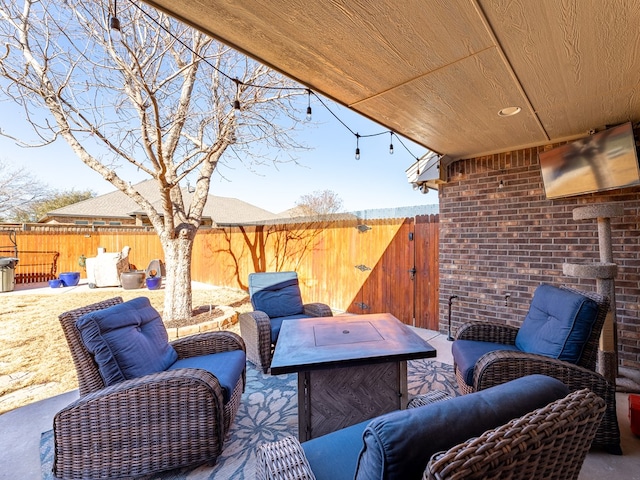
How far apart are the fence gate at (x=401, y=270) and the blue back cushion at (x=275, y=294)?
189 centimetres

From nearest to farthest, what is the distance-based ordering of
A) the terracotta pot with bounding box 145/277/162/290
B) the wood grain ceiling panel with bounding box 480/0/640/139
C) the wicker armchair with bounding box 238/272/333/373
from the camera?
the wood grain ceiling panel with bounding box 480/0/640/139 → the wicker armchair with bounding box 238/272/333/373 → the terracotta pot with bounding box 145/277/162/290

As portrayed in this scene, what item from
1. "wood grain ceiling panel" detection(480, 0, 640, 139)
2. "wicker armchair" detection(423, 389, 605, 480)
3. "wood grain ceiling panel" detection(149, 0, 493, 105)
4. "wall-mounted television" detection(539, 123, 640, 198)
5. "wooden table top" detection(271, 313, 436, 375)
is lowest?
"wooden table top" detection(271, 313, 436, 375)

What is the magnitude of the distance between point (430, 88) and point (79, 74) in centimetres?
435

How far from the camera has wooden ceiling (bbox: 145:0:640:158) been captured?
5.37 ft

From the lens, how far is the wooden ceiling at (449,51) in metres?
1.64

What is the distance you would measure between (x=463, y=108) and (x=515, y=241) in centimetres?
206

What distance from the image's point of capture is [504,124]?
310cm

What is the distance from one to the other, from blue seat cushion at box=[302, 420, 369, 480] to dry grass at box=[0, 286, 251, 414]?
2959 millimetres

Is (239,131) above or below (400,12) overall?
above

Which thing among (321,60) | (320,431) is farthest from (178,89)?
(320,431)

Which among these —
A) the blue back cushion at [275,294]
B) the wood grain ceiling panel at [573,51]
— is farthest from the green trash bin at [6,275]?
the wood grain ceiling panel at [573,51]

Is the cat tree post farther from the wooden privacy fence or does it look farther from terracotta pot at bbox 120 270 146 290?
terracotta pot at bbox 120 270 146 290

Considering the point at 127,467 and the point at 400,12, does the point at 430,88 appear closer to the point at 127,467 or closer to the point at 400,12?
the point at 400,12

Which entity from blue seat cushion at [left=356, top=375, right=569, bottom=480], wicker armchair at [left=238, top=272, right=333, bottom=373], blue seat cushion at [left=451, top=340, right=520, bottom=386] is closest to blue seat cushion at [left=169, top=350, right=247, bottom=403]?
wicker armchair at [left=238, top=272, right=333, bottom=373]
